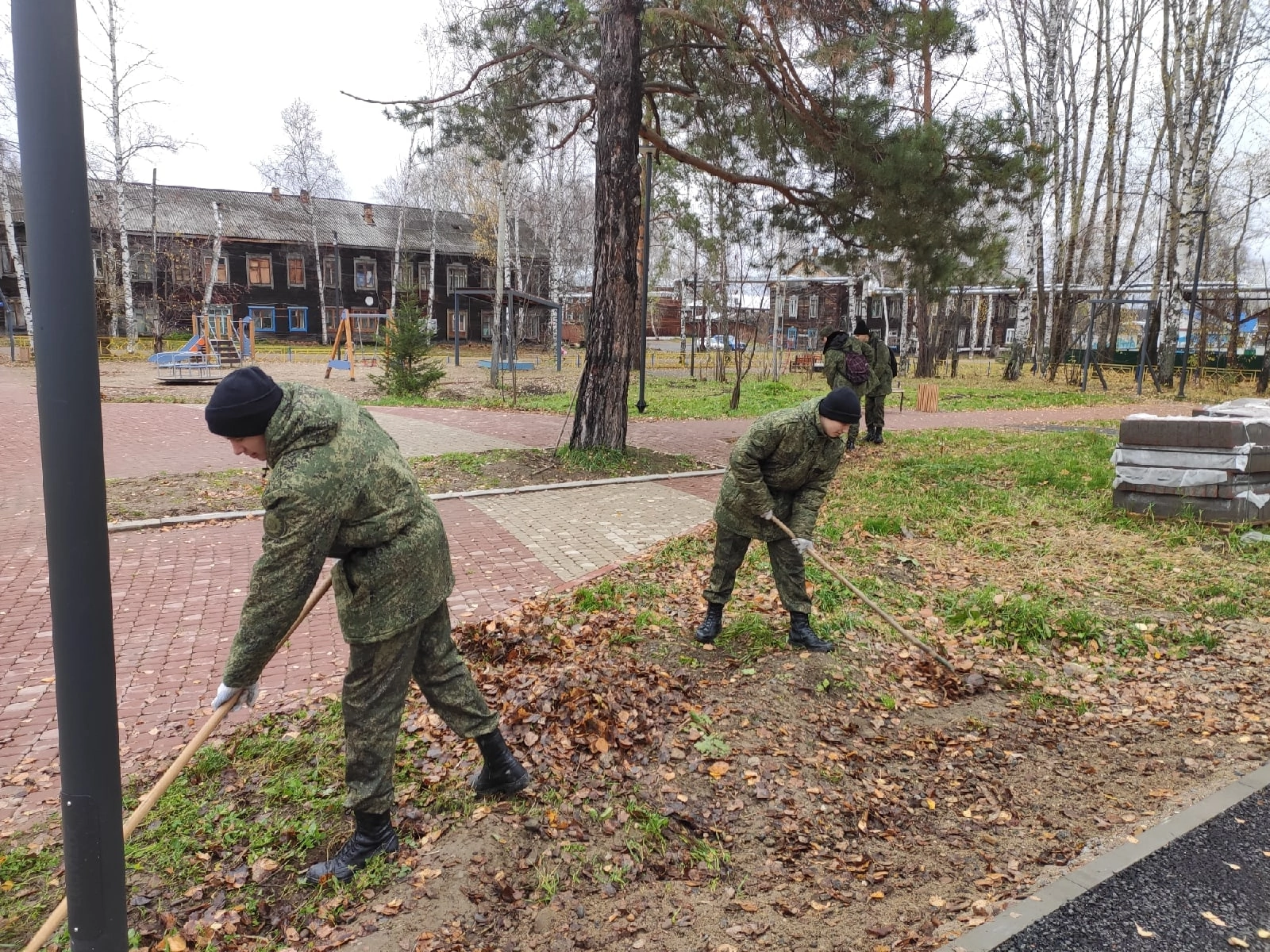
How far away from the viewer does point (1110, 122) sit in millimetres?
26703

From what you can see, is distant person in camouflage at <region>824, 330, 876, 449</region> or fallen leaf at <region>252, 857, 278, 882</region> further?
distant person in camouflage at <region>824, 330, 876, 449</region>

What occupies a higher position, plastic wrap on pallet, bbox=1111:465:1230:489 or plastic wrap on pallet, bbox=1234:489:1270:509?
plastic wrap on pallet, bbox=1111:465:1230:489

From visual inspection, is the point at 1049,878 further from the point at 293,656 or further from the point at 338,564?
the point at 293,656

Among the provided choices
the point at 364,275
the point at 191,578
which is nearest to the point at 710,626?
the point at 191,578

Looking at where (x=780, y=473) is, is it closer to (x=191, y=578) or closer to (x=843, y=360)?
(x=191, y=578)

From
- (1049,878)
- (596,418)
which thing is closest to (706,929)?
(1049,878)

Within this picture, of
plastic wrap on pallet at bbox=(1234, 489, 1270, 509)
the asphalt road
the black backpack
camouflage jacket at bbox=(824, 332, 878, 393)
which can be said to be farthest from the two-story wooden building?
the asphalt road

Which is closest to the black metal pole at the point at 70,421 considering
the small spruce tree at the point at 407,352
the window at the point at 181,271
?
the small spruce tree at the point at 407,352

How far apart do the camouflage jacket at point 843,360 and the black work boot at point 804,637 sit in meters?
6.18

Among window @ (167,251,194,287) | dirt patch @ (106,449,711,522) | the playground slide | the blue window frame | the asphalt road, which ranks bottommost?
the asphalt road

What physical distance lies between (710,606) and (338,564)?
8.67 feet

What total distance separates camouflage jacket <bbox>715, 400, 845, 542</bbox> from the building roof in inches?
1600

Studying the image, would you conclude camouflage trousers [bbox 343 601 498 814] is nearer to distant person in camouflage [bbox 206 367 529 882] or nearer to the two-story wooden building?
distant person in camouflage [bbox 206 367 529 882]

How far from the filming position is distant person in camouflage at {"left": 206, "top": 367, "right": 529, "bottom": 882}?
2590 mm
